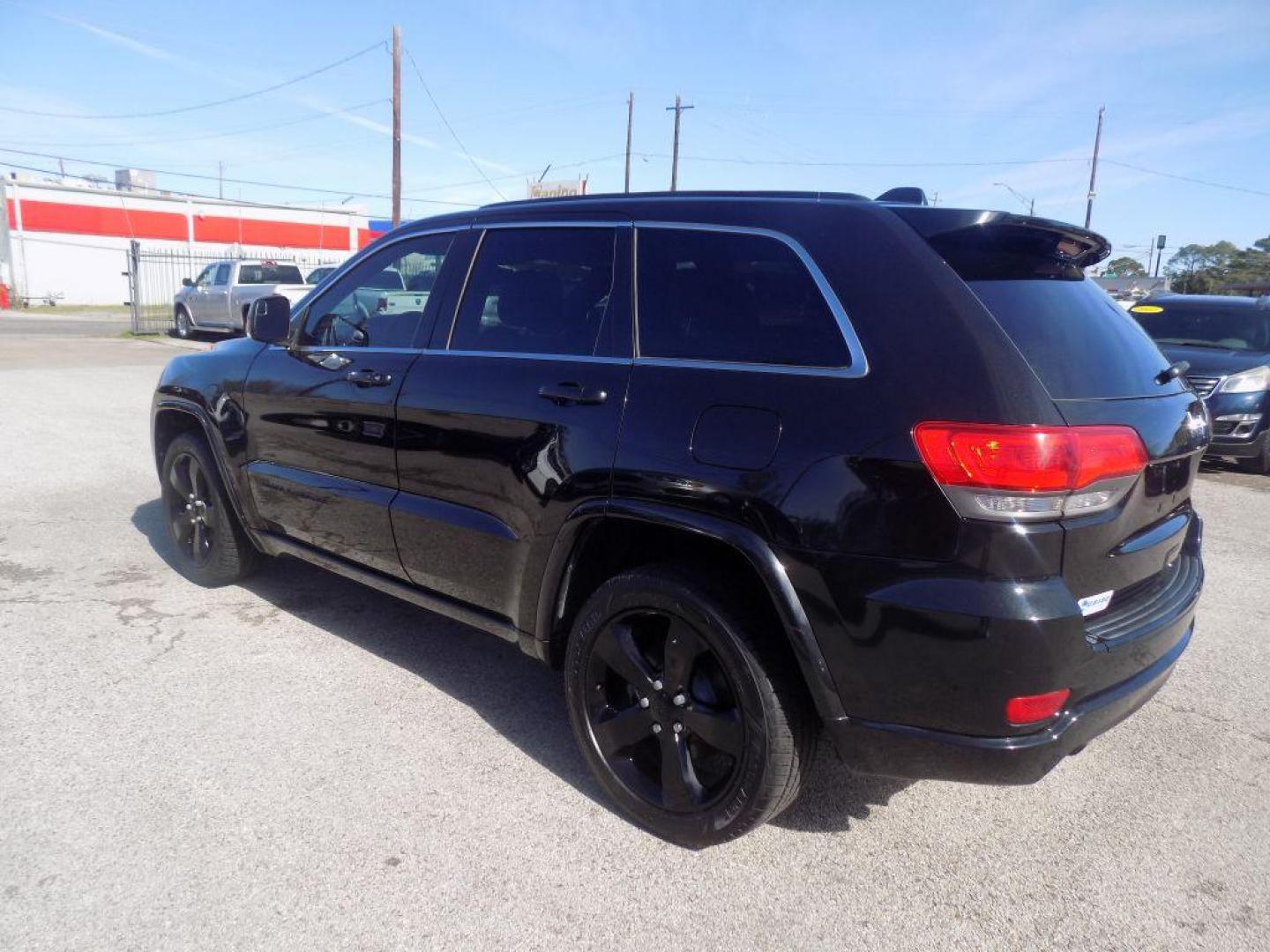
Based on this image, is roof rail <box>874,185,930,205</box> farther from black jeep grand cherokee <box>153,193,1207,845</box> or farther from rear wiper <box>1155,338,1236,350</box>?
rear wiper <box>1155,338,1236,350</box>

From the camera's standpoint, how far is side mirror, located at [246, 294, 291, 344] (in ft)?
13.2

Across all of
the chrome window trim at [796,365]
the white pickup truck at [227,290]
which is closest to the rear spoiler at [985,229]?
the chrome window trim at [796,365]

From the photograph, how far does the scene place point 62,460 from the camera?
25.3 ft

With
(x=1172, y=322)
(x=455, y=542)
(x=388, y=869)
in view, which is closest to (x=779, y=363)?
(x=455, y=542)

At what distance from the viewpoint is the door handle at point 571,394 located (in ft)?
9.04

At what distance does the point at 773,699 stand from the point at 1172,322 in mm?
9517

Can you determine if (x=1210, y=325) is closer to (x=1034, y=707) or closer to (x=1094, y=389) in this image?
(x=1094, y=389)

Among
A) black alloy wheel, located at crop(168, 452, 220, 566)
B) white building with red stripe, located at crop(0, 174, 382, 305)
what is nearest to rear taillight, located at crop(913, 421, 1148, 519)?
black alloy wheel, located at crop(168, 452, 220, 566)

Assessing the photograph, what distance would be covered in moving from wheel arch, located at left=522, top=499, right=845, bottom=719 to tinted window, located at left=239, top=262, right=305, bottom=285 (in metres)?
19.2

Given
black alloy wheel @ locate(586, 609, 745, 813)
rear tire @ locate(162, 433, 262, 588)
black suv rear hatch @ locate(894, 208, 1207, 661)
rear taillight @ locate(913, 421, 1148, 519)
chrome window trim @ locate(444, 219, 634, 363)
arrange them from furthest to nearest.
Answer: rear tire @ locate(162, 433, 262, 588) < chrome window trim @ locate(444, 219, 634, 363) < black alloy wheel @ locate(586, 609, 745, 813) < black suv rear hatch @ locate(894, 208, 1207, 661) < rear taillight @ locate(913, 421, 1148, 519)

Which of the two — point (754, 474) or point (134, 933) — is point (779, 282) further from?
point (134, 933)

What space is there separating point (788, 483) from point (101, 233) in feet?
174

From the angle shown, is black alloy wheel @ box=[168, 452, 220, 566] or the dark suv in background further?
the dark suv in background

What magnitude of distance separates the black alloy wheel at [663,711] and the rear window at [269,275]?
1941cm
